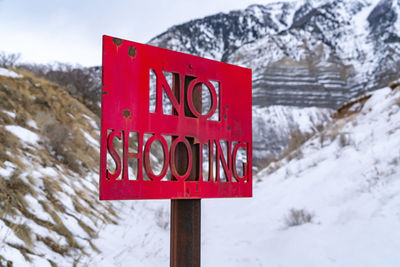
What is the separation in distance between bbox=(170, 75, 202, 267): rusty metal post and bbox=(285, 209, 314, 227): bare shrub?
273 cm

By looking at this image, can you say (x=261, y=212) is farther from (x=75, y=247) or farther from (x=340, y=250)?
(x=75, y=247)

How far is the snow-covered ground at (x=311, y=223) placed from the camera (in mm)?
3836

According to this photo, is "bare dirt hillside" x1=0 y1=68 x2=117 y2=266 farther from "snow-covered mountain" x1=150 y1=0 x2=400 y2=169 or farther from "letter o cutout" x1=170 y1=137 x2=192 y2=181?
"snow-covered mountain" x1=150 y1=0 x2=400 y2=169

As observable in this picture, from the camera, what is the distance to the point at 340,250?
150 inches

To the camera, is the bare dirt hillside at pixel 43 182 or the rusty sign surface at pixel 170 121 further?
the bare dirt hillside at pixel 43 182

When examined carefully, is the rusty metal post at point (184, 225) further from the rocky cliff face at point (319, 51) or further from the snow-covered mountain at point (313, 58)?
the rocky cliff face at point (319, 51)

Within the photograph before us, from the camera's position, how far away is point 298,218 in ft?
15.6

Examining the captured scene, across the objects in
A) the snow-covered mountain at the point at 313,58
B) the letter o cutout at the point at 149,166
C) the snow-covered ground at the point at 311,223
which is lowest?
the snow-covered ground at the point at 311,223

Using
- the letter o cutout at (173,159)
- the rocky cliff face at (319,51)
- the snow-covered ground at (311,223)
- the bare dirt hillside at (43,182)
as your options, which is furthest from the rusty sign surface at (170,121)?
the rocky cliff face at (319,51)

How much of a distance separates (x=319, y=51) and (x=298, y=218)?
64.8 metres

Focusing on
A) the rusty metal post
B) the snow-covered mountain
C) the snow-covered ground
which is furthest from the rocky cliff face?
the rusty metal post

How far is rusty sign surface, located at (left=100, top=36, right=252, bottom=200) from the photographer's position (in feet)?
6.47

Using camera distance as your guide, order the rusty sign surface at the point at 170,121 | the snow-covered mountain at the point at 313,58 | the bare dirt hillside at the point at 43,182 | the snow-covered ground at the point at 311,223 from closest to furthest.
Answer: the rusty sign surface at the point at 170,121
the bare dirt hillside at the point at 43,182
the snow-covered ground at the point at 311,223
the snow-covered mountain at the point at 313,58

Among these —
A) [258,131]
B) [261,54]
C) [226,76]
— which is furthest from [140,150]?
[261,54]
